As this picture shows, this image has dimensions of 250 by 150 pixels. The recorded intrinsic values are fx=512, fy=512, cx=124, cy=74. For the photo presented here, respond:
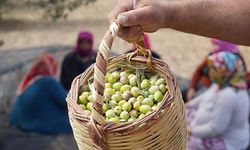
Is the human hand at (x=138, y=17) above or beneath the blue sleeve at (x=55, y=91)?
above

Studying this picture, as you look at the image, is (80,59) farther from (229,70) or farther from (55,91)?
(229,70)

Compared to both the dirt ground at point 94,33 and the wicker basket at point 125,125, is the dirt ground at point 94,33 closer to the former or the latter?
the dirt ground at point 94,33

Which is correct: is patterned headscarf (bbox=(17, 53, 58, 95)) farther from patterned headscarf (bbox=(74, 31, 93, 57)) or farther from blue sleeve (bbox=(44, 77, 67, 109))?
patterned headscarf (bbox=(74, 31, 93, 57))

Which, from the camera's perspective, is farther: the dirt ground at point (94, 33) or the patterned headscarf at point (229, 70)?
the dirt ground at point (94, 33)

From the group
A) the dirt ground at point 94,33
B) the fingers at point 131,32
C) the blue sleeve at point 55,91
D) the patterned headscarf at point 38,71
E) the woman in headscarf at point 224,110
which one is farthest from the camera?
the dirt ground at point 94,33

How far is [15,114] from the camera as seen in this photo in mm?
4188

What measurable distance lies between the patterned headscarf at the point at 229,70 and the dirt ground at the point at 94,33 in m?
2.68

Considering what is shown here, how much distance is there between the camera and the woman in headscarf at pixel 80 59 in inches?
178

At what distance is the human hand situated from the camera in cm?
138

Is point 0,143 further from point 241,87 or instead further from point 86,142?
point 86,142

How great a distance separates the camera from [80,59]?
Answer: 4.57 meters

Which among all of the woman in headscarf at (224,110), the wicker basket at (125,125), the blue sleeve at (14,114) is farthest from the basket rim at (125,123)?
the blue sleeve at (14,114)

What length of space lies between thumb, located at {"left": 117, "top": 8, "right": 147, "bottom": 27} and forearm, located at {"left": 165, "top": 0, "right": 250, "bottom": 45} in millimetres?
95

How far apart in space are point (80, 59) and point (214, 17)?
3.17 m
